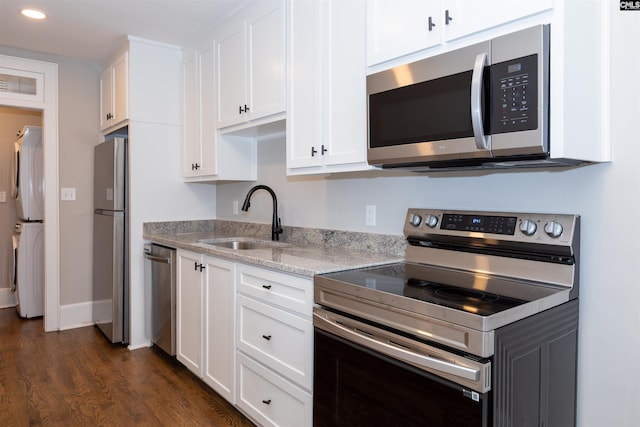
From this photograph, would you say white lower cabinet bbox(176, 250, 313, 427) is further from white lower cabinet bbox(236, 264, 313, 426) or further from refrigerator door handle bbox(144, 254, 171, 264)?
refrigerator door handle bbox(144, 254, 171, 264)

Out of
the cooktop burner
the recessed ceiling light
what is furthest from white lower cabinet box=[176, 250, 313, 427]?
the recessed ceiling light

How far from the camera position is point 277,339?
1.93 m

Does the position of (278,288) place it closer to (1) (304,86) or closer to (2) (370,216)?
(2) (370,216)

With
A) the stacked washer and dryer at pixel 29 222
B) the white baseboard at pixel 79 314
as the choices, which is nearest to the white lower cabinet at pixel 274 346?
the white baseboard at pixel 79 314

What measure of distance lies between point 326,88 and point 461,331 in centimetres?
131

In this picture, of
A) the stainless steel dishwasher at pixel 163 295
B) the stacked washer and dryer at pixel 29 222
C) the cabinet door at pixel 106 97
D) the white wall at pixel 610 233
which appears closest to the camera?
the white wall at pixel 610 233

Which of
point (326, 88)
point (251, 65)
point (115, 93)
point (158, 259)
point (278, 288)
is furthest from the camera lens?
point (115, 93)

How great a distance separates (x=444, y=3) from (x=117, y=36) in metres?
2.59

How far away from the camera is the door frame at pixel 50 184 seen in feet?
12.0

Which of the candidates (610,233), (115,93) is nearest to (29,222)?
(115,93)

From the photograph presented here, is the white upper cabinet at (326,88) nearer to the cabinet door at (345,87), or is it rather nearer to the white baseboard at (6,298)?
the cabinet door at (345,87)

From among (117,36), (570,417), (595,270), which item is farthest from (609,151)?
(117,36)

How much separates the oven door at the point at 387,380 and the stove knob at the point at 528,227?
2.06ft

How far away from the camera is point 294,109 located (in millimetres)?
2242
